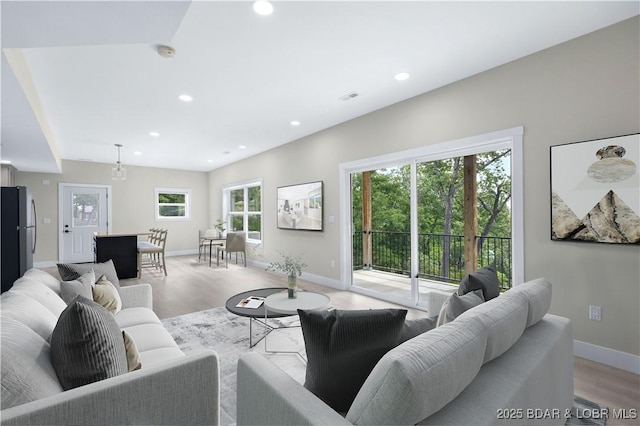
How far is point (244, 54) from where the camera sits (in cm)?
285

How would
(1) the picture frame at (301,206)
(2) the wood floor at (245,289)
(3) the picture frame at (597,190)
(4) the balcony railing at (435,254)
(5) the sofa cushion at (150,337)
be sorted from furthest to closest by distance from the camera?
(1) the picture frame at (301,206)
(4) the balcony railing at (435,254)
(3) the picture frame at (597,190)
(2) the wood floor at (245,289)
(5) the sofa cushion at (150,337)

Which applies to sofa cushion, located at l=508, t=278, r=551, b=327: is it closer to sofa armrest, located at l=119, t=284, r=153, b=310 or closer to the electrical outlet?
the electrical outlet

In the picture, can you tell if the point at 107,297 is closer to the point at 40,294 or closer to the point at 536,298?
the point at 40,294

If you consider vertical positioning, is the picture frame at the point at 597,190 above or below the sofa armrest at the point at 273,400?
above

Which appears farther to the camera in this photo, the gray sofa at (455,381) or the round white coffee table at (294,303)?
the round white coffee table at (294,303)

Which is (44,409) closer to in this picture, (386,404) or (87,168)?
(386,404)

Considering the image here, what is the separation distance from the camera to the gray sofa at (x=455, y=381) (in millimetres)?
882

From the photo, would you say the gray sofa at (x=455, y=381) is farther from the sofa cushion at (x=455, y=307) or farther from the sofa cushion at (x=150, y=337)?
the sofa cushion at (x=150, y=337)

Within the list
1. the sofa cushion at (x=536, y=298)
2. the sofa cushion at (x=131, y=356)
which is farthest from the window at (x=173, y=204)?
the sofa cushion at (x=536, y=298)

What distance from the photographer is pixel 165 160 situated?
8.00m

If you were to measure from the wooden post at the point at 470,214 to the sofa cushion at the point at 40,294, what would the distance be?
12.8ft

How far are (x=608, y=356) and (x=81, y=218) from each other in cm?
1015

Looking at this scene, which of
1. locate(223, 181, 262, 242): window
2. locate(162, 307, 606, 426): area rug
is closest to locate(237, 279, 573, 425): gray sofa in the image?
locate(162, 307, 606, 426): area rug

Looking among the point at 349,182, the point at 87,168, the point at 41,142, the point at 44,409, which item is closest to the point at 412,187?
the point at 349,182
